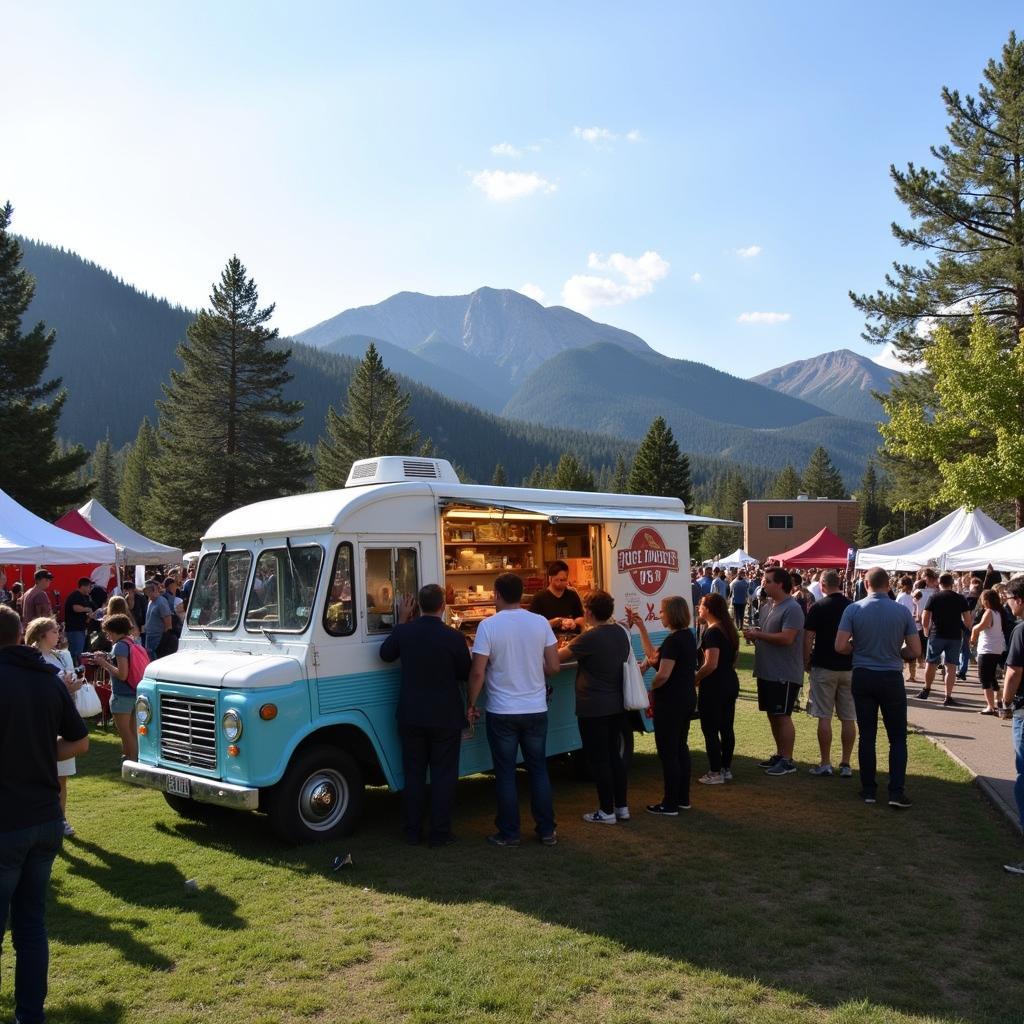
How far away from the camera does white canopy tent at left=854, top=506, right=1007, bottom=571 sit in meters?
20.5

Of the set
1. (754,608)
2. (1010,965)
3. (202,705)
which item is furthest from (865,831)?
(754,608)

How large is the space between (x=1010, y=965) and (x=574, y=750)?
4.61 m

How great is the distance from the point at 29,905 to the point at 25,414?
3163 cm

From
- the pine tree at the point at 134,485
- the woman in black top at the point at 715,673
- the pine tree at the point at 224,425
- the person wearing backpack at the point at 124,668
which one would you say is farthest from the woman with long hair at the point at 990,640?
the pine tree at the point at 134,485

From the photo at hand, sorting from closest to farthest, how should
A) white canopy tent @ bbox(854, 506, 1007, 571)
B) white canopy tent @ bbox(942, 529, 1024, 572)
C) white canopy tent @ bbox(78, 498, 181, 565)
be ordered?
1. white canopy tent @ bbox(942, 529, 1024, 572)
2. white canopy tent @ bbox(854, 506, 1007, 571)
3. white canopy tent @ bbox(78, 498, 181, 565)

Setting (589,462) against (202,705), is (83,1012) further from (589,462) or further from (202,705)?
(589,462)

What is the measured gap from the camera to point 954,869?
6293mm

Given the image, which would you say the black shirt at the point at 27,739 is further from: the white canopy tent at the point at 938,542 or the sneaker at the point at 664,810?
the white canopy tent at the point at 938,542

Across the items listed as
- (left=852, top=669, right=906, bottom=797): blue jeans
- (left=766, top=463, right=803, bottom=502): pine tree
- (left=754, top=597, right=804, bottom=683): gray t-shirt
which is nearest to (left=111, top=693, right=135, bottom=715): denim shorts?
(left=754, top=597, right=804, bottom=683): gray t-shirt

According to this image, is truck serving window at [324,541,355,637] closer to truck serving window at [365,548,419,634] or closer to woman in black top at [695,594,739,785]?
truck serving window at [365,548,419,634]

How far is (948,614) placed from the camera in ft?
46.1

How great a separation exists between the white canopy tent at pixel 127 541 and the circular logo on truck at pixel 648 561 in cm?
1989

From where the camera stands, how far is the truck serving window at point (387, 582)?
7.28 m

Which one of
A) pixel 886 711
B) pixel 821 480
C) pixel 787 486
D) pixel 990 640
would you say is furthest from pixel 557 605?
pixel 787 486
